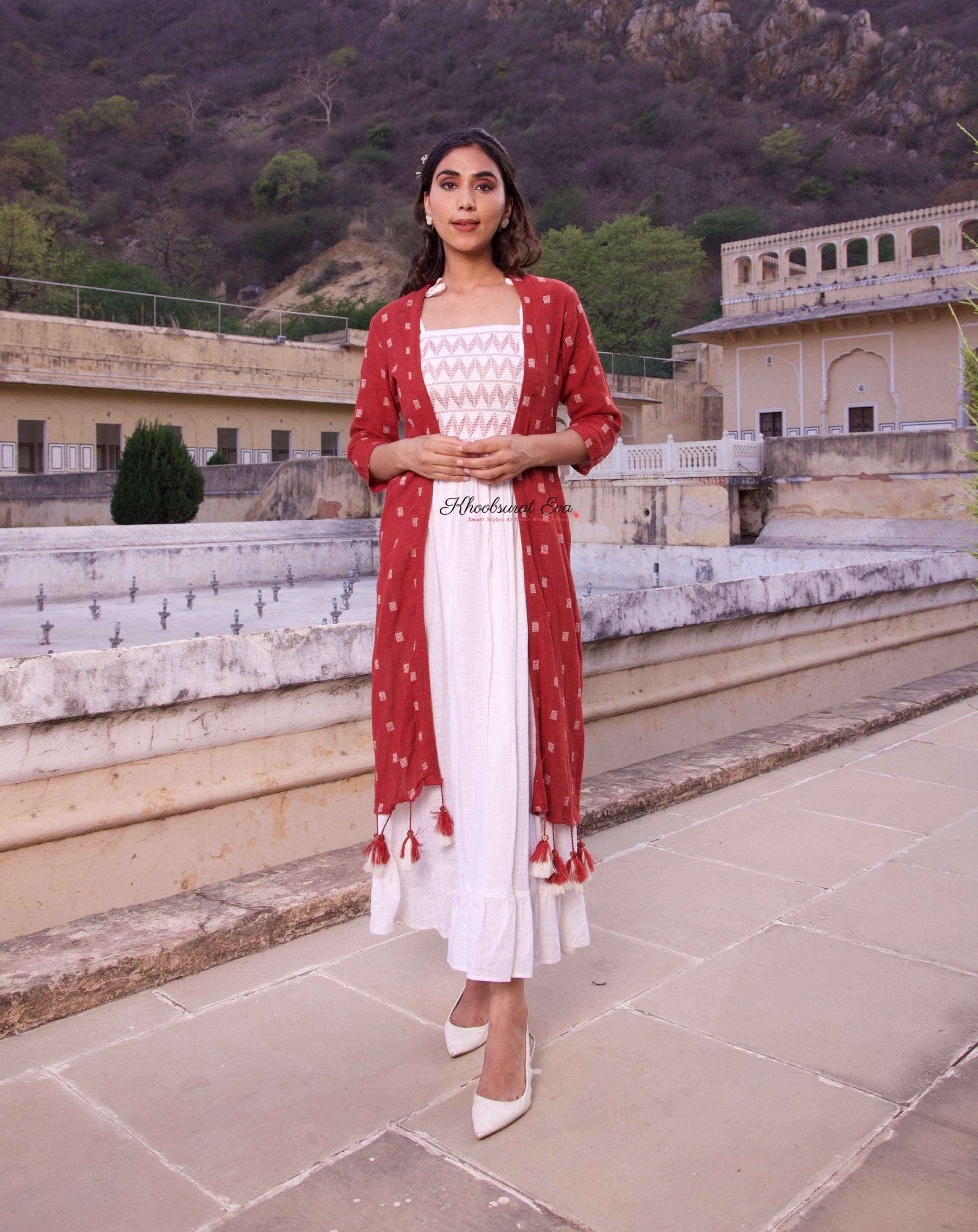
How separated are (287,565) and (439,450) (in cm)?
834

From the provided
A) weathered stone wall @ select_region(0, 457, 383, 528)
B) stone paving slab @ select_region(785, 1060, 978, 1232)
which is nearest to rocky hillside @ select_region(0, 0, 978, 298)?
weathered stone wall @ select_region(0, 457, 383, 528)

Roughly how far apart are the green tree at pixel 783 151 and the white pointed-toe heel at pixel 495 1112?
69877 mm

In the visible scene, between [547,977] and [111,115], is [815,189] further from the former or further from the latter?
[547,977]

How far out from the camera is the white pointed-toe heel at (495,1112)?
1789 mm

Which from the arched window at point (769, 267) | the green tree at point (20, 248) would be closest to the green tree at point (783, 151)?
the arched window at point (769, 267)

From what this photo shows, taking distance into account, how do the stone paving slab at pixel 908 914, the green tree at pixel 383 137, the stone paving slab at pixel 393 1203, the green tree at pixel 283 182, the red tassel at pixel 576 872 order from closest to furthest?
the stone paving slab at pixel 393 1203 → the red tassel at pixel 576 872 → the stone paving slab at pixel 908 914 → the green tree at pixel 283 182 → the green tree at pixel 383 137

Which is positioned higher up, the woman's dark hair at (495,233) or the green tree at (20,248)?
the green tree at (20,248)

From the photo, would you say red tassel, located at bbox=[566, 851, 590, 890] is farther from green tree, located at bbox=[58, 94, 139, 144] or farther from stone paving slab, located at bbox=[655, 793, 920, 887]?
green tree, located at bbox=[58, 94, 139, 144]

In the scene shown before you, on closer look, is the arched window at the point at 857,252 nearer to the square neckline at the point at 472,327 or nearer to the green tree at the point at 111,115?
the square neckline at the point at 472,327

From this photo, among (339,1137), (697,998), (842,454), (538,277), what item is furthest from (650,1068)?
(842,454)

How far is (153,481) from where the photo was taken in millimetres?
15617

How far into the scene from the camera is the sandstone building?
87.4ft

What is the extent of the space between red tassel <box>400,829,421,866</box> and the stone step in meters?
0.61

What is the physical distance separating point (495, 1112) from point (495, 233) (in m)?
1.64
